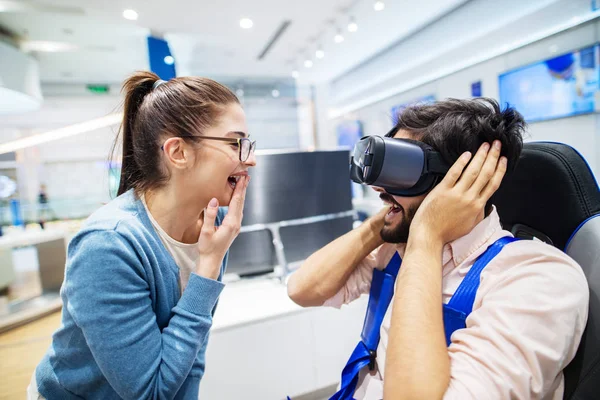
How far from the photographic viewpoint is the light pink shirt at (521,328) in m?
0.58

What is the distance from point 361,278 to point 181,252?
62 centimetres

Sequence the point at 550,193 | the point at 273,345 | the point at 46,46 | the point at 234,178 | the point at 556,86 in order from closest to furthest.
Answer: the point at 550,193
the point at 234,178
the point at 273,345
the point at 556,86
the point at 46,46

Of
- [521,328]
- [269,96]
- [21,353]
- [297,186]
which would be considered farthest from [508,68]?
[269,96]

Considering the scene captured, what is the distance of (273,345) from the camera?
5.91ft

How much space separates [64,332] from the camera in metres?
0.86

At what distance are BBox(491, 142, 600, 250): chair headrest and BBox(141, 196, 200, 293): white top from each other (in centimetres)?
97

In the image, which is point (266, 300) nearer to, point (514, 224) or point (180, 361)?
point (180, 361)

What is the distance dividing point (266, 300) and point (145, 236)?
47.8 inches

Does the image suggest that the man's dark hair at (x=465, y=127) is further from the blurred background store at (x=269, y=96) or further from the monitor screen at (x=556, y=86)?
the monitor screen at (x=556, y=86)

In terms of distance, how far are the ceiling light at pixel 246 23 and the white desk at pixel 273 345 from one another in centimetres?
377

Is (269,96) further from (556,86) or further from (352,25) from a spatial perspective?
(556,86)

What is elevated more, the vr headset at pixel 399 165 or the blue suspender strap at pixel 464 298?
the vr headset at pixel 399 165

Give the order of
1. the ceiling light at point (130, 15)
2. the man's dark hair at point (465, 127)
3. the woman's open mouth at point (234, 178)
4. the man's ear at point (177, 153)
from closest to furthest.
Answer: the man's dark hair at point (465, 127), the man's ear at point (177, 153), the woman's open mouth at point (234, 178), the ceiling light at point (130, 15)

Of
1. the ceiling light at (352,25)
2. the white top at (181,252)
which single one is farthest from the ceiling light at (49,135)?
the ceiling light at (352,25)
